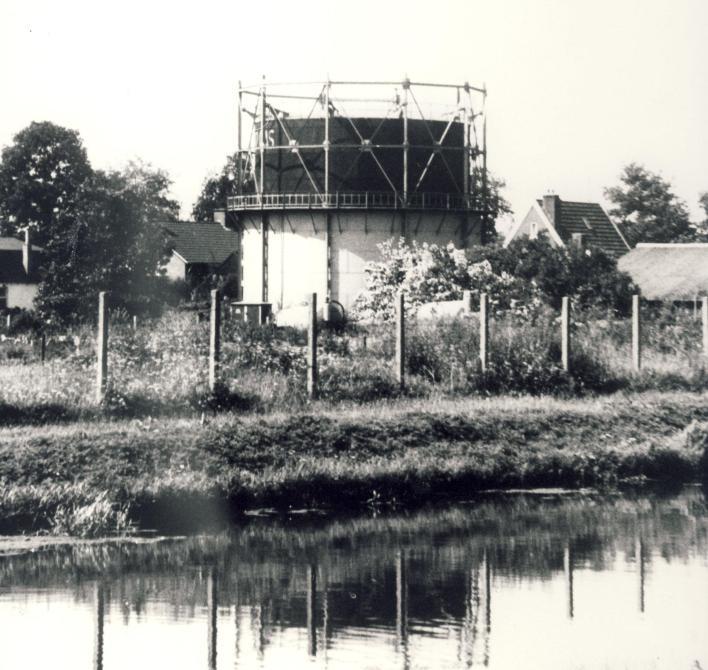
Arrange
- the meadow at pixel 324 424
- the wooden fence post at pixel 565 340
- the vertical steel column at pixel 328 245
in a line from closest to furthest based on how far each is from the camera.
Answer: the meadow at pixel 324 424, the wooden fence post at pixel 565 340, the vertical steel column at pixel 328 245

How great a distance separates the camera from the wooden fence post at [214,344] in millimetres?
20672

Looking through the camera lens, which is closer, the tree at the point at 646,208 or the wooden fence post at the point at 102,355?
the wooden fence post at the point at 102,355

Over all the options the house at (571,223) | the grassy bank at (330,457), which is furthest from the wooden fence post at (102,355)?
the house at (571,223)

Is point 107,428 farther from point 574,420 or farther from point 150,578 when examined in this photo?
point 574,420

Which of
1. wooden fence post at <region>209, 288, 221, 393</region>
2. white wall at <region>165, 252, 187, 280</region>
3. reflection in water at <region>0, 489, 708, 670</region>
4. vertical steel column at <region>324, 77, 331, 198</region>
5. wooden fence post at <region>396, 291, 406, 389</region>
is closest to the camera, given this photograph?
reflection in water at <region>0, 489, 708, 670</region>

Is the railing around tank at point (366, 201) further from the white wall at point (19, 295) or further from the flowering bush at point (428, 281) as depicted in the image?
the white wall at point (19, 295)

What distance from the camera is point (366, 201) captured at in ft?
175

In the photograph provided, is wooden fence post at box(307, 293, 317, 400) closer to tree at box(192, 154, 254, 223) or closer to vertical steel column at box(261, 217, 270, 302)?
vertical steel column at box(261, 217, 270, 302)

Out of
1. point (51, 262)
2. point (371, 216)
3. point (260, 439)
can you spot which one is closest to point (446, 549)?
point (260, 439)

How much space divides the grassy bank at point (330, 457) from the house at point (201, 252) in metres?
59.7

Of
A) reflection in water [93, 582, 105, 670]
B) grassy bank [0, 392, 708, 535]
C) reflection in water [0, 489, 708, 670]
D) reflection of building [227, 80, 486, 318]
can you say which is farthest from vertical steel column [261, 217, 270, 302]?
reflection in water [93, 582, 105, 670]

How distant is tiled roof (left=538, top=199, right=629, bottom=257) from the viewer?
65.6 meters

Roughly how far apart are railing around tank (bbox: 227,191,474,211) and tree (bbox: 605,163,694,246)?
30.7 meters

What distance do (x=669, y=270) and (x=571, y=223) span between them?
12.8 m
